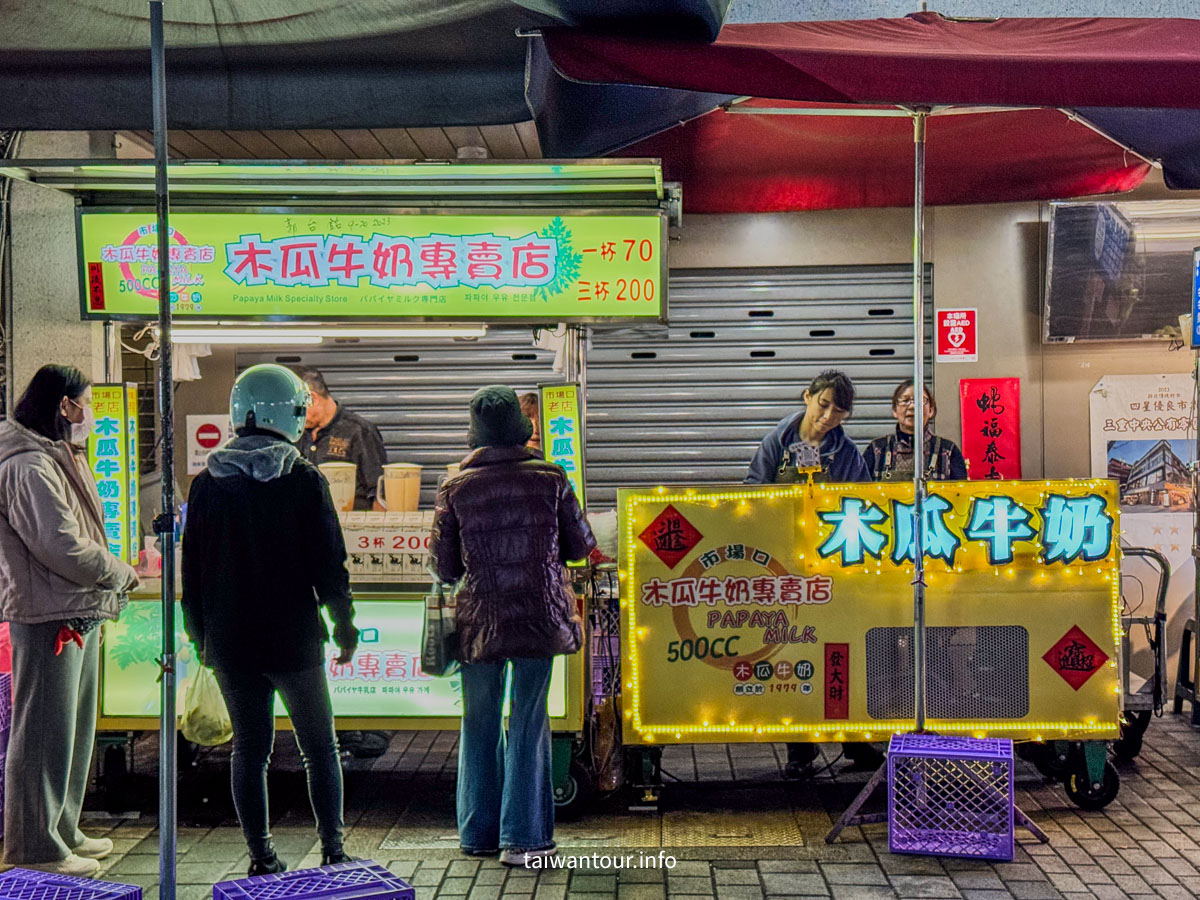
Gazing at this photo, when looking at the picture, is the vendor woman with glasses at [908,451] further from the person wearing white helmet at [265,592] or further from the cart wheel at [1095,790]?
the person wearing white helmet at [265,592]

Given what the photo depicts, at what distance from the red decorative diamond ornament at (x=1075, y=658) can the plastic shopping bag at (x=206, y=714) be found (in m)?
4.08

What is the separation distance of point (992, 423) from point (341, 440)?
489 cm

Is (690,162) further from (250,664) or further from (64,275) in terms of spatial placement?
(250,664)

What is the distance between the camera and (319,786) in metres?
5.18

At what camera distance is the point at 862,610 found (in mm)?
6293

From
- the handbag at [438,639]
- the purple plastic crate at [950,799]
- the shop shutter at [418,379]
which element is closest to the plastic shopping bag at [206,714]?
the handbag at [438,639]

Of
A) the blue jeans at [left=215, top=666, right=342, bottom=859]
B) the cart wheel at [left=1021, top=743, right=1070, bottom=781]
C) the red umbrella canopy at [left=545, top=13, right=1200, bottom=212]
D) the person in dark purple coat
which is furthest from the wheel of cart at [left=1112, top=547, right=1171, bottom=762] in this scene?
the blue jeans at [left=215, top=666, right=342, bottom=859]

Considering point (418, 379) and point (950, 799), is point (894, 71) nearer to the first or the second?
point (950, 799)

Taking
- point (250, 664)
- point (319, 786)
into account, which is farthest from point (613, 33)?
point (319, 786)

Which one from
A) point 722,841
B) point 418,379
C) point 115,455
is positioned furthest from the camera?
point 418,379

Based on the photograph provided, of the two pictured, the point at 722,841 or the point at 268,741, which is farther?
the point at 722,841

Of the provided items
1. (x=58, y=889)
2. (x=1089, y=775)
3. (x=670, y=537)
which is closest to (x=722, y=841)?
(x=670, y=537)

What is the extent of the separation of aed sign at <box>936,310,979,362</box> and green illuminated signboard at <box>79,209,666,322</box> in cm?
396

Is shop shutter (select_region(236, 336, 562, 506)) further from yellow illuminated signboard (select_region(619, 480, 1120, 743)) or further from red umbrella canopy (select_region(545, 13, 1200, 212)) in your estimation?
yellow illuminated signboard (select_region(619, 480, 1120, 743))
